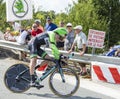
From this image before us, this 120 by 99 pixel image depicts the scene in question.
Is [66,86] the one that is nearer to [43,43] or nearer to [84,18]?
[43,43]

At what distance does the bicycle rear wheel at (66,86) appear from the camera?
401 inches

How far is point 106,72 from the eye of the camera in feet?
40.1

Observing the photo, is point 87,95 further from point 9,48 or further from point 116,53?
point 9,48

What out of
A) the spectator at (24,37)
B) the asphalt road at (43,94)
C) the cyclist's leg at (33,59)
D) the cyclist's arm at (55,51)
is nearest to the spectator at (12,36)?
the spectator at (24,37)

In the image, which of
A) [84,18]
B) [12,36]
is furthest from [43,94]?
[84,18]

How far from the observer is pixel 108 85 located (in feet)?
39.2

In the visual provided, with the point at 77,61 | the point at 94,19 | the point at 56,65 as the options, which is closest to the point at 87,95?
the point at 56,65

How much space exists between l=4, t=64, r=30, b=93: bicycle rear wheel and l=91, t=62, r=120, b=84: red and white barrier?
266 centimetres

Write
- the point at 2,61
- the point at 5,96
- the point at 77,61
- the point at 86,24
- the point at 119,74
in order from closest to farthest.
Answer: the point at 5,96 < the point at 119,74 < the point at 77,61 < the point at 2,61 < the point at 86,24

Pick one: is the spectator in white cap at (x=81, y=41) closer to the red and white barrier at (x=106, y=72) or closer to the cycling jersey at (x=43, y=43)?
the red and white barrier at (x=106, y=72)

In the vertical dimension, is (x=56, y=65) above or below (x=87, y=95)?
above

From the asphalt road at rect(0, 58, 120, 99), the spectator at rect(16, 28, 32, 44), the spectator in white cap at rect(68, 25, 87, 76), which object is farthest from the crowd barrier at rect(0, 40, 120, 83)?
the spectator at rect(16, 28, 32, 44)

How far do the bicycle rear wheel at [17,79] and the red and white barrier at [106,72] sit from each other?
8.71ft

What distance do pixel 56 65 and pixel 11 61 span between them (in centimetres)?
681
